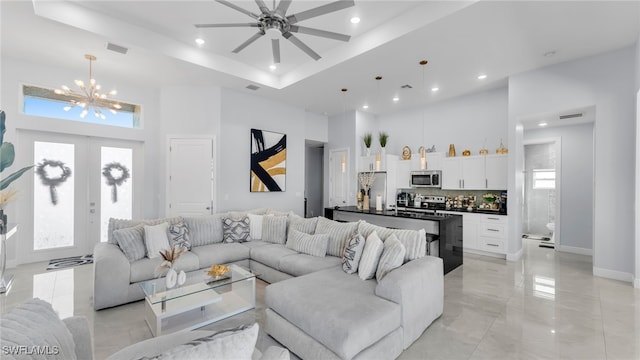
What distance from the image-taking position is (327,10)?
101 inches

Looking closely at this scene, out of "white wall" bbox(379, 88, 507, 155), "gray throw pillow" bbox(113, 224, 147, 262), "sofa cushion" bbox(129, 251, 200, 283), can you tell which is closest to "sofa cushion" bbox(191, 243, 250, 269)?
"sofa cushion" bbox(129, 251, 200, 283)

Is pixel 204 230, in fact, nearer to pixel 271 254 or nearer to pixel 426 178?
pixel 271 254

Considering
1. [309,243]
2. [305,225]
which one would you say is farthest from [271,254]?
[305,225]

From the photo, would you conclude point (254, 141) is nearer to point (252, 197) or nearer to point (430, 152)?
point (252, 197)

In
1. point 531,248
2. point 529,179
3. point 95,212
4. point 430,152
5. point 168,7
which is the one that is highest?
point 168,7

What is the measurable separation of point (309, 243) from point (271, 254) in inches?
21.9

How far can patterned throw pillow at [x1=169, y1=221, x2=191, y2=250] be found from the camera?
12.6 feet

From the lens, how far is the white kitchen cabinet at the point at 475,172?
5441 millimetres

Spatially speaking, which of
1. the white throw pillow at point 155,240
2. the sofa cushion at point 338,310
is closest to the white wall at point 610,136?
the sofa cushion at point 338,310

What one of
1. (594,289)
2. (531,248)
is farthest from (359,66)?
(531,248)

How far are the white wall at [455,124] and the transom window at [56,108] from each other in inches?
247

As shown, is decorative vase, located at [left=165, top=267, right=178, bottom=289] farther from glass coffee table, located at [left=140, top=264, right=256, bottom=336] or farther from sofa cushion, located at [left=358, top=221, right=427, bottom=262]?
sofa cushion, located at [left=358, top=221, right=427, bottom=262]

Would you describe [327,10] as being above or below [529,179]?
above

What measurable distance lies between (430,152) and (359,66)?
10.1 ft
